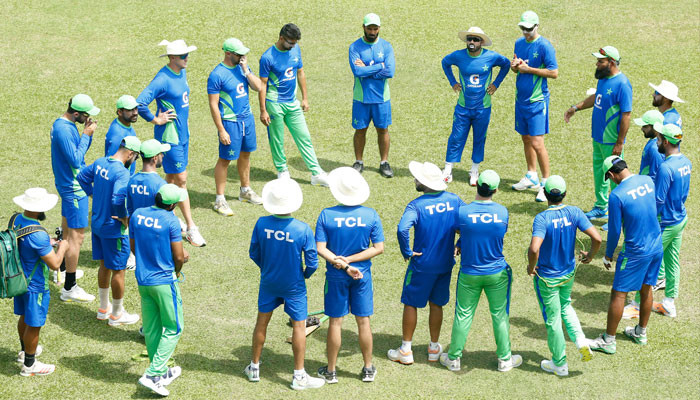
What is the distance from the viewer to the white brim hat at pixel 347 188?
8.41 meters

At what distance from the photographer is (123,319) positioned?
9.85 metres

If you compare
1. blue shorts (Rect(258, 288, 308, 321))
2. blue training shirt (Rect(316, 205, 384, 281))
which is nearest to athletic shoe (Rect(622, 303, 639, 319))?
blue training shirt (Rect(316, 205, 384, 281))

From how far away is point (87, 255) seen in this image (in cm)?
1153

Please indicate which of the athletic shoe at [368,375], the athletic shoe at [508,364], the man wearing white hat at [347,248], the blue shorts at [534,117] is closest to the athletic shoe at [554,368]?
the athletic shoe at [508,364]

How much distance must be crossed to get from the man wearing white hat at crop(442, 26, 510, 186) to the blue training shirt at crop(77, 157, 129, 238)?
18.9ft

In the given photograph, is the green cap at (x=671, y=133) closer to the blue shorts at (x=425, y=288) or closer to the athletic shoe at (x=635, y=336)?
the athletic shoe at (x=635, y=336)

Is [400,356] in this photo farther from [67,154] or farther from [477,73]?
[477,73]

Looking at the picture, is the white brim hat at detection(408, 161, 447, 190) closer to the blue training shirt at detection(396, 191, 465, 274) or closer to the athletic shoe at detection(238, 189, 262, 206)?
the blue training shirt at detection(396, 191, 465, 274)

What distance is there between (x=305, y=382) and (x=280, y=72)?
5.73 m

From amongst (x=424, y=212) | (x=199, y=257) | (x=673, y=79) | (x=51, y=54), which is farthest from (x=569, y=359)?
(x=51, y=54)

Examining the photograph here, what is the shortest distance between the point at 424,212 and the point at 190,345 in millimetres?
3128

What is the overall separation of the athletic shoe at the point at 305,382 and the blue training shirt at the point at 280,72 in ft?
18.3

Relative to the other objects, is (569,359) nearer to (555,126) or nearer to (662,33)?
(555,126)

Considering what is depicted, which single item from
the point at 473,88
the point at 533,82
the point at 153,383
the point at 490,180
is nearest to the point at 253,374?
the point at 153,383
